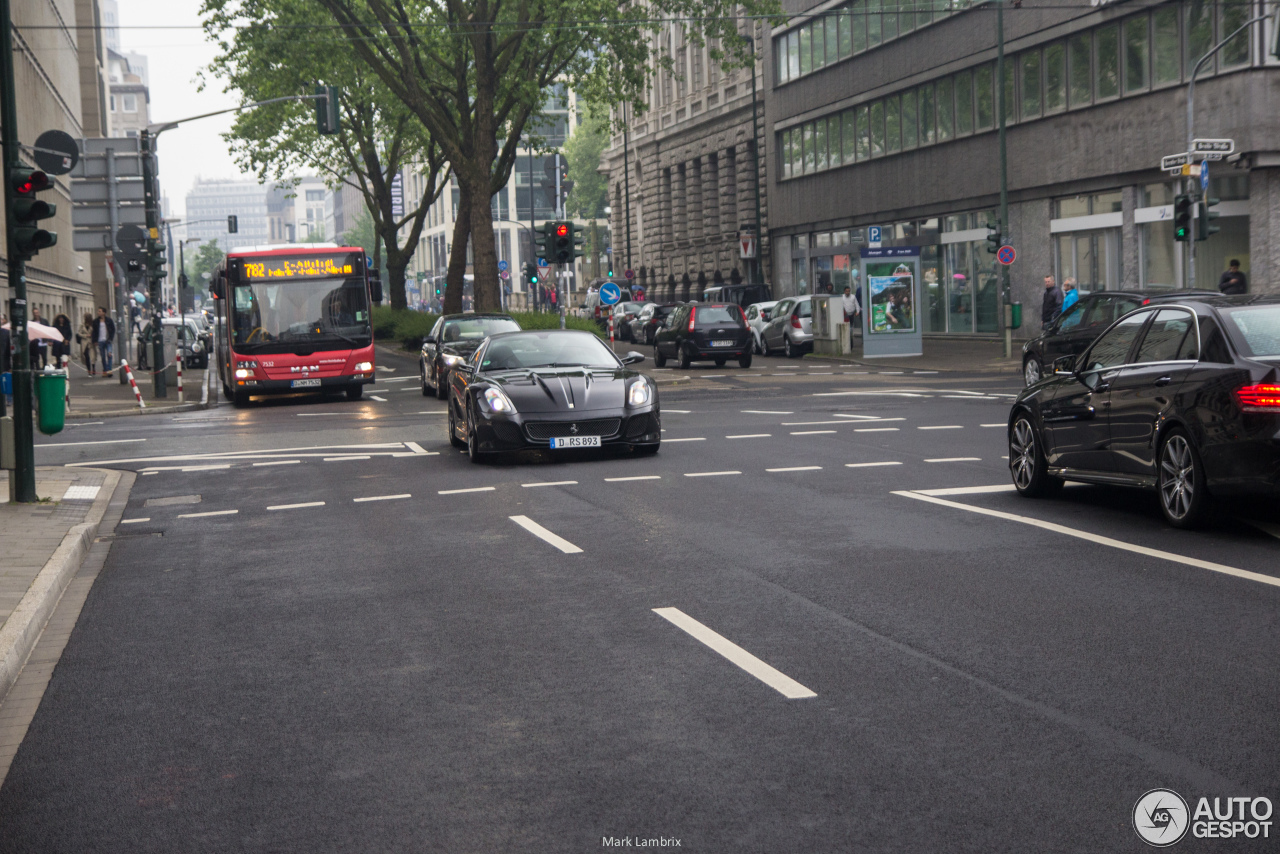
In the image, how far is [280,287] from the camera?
29234 millimetres

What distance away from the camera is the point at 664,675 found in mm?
6309

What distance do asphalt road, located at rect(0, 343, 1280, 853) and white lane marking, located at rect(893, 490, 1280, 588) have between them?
4 centimetres

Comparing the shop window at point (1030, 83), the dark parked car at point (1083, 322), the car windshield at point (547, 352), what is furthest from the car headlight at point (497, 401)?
the shop window at point (1030, 83)

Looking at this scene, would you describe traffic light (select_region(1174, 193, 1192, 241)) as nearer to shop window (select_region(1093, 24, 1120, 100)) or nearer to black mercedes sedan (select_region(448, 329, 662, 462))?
shop window (select_region(1093, 24, 1120, 100))

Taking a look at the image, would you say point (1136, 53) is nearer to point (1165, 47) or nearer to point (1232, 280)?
point (1165, 47)

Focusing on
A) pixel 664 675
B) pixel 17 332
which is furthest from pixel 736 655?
pixel 17 332

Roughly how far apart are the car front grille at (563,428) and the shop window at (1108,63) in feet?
83.3

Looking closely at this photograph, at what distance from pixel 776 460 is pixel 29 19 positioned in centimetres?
4662

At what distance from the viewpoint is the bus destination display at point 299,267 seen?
29.2m

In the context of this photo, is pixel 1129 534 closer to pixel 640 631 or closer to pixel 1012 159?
pixel 640 631

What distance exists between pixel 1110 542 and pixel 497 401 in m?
7.47

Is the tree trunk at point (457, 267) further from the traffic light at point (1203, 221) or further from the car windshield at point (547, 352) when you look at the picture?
the car windshield at point (547, 352)

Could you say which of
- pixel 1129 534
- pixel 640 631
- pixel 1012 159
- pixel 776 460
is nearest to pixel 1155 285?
pixel 1012 159

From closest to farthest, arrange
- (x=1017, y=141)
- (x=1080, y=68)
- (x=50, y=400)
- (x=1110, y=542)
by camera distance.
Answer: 1. (x=1110, y=542)
2. (x=50, y=400)
3. (x=1080, y=68)
4. (x=1017, y=141)
